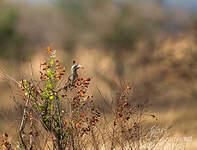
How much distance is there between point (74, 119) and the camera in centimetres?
310

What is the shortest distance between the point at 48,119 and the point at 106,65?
254 inches

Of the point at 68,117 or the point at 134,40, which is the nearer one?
the point at 68,117

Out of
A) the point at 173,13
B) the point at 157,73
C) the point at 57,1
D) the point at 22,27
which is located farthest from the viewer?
the point at 22,27

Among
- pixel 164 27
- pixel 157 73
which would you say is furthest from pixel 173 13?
pixel 157 73

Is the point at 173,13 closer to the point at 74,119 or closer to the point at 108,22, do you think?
the point at 108,22

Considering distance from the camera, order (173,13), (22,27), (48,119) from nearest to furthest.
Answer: (48,119) → (173,13) → (22,27)

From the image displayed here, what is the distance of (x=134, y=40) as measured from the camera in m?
9.65

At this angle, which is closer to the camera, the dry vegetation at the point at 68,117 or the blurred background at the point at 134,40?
the dry vegetation at the point at 68,117

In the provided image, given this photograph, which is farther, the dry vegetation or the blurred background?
the blurred background

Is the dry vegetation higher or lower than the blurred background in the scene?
lower

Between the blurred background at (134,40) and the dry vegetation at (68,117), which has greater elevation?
the blurred background at (134,40)

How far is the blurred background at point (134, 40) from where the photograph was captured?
A: 8.30 meters

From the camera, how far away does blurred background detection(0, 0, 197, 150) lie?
27.2 feet

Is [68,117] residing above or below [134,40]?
below
